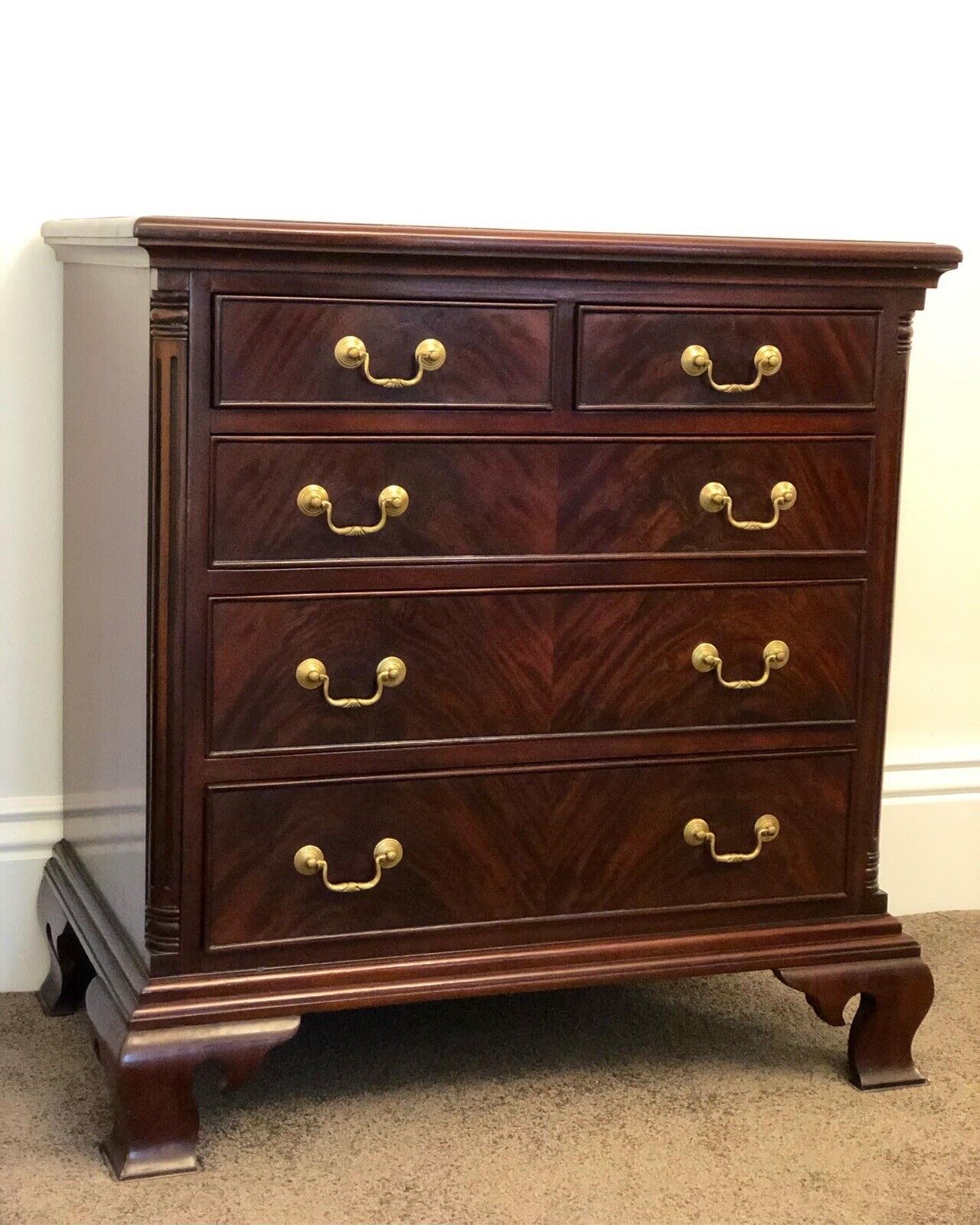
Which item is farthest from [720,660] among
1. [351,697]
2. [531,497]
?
[351,697]

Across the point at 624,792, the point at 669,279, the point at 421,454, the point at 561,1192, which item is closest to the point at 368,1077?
the point at 561,1192

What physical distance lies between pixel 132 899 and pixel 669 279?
2.90ft

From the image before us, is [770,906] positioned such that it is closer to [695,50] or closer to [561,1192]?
[561,1192]

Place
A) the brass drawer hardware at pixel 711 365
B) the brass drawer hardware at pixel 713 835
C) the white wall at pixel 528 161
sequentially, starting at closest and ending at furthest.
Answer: the brass drawer hardware at pixel 711 365, the brass drawer hardware at pixel 713 835, the white wall at pixel 528 161

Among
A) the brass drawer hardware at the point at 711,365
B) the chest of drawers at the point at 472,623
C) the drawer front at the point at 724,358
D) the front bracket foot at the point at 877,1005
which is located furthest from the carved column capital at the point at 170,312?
the front bracket foot at the point at 877,1005

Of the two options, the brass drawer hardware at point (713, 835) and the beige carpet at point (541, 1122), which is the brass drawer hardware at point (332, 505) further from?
the beige carpet at point (541, 1122)

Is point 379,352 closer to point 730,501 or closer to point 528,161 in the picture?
point 730,501

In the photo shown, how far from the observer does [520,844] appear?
189 cm

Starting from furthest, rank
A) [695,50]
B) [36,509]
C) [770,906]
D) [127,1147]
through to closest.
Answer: [695,50] < [36,509] < [770,906] < [127,1147]

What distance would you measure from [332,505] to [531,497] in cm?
22

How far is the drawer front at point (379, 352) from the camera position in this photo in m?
1.68

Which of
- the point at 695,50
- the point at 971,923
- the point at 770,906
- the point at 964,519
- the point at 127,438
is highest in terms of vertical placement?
the point at 695,50

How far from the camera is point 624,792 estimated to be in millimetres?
1918

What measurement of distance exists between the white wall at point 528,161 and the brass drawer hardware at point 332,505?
1.99ft
